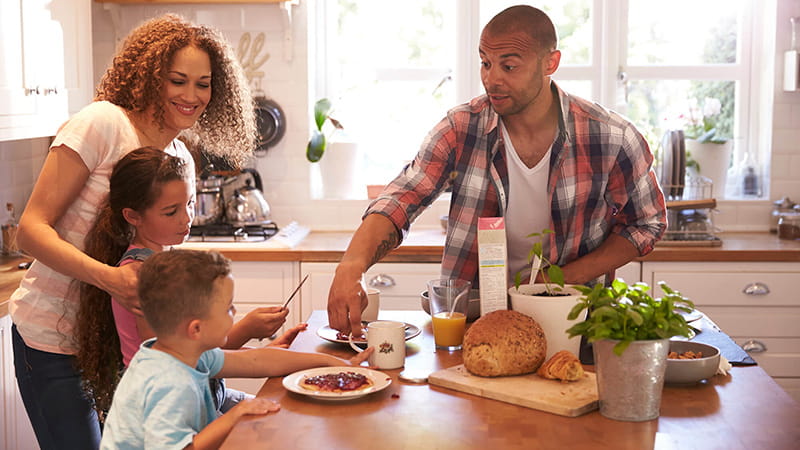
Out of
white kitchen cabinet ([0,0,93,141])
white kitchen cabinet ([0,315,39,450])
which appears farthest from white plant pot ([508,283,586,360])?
white kitchen cabinet ([0,0,93,141])

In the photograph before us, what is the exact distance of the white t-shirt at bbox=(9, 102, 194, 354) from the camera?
208cm

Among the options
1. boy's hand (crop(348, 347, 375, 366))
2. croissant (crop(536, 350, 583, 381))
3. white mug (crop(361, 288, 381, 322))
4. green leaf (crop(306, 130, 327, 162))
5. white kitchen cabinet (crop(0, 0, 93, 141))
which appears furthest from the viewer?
green leaf (crop(306, 130, 327, 162))

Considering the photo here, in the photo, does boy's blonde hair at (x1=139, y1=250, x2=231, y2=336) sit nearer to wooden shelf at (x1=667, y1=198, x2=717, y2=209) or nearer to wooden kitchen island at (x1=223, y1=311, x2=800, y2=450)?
wooden kitchen island at (x1=223, y1=311, x2=800, y2=450)

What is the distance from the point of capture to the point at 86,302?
2102mm

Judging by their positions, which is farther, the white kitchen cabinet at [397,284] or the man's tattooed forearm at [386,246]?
the white kitchen cabinet at [397,284]

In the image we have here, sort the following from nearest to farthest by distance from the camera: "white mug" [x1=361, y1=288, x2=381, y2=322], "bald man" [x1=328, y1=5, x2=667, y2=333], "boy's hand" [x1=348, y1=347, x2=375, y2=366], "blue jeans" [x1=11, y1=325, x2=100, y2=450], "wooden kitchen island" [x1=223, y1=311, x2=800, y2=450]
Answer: "wooden kitchen island" [x1=223, y1=311, x2=800, y2=450] < "boy's hand" [x1=348, y1=347, x2=375, y2=366] < "blue jeans" [x1=11, y1=325, x2=100, y2=450] < "white mug" [x1=361, y1=288, x2=381, y2=322] < "bald man" [x1=328, y1=5, x2=667, y2=333]

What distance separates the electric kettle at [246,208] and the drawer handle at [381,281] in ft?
1.99

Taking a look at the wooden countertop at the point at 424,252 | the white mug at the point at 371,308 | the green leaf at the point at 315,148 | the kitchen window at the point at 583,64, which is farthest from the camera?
the kitchen window at the point at 583,64

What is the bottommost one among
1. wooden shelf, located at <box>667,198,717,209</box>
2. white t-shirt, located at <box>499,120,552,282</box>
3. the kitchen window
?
wooden shelf, located at <box>667,198,717,209</box>

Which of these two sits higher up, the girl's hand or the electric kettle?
the electric kettle

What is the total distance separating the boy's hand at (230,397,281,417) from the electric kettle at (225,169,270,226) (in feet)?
8.17

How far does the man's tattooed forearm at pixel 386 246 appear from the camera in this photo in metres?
2.21

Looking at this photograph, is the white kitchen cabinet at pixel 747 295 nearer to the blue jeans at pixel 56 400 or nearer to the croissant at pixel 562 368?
the croissant at pixel 562 368

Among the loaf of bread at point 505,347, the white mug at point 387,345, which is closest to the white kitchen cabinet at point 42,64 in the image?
the white mug at point 387,345
